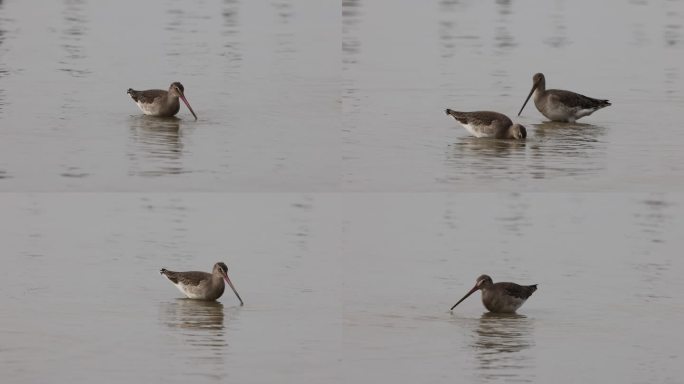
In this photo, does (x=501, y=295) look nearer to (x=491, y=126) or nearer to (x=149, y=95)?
(x=491, y=126)

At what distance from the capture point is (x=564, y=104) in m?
14.7

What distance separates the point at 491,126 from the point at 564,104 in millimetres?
1010

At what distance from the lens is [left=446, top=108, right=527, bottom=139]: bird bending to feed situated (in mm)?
13969

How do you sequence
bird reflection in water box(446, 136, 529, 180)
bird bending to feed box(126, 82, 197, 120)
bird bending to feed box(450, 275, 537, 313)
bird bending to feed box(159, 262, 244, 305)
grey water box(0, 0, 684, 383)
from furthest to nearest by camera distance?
bird bending to feed box(126, 82, 197, 120) < bird bending to feed box(159, 262, 244, 305) < bird bending to feed box(450, 275, 537, 313) < bird reflection in water box(446, 136, 529, 180) < grey water box(0, 0, 684, 383)

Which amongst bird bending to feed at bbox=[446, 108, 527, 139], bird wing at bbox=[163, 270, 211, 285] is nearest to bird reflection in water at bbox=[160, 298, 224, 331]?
bird wing at bbox=[163, 270, 211, 285]

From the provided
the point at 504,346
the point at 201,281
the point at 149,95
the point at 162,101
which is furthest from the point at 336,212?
the point at 504,346

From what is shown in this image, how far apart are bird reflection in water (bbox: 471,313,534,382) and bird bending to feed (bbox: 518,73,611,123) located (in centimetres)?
197

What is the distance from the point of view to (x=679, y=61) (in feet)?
56.7

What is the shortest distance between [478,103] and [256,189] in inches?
128

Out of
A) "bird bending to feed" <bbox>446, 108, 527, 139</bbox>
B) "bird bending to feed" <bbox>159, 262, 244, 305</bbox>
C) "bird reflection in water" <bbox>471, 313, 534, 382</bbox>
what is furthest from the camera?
"bird bending to feed" <bbox>159, 262, 244, 305</bbox>

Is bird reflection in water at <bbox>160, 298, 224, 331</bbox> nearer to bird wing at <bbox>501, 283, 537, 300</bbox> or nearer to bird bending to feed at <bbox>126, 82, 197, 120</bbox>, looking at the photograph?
bird bending to feed at <bbox>126, 82, 197, 120</bbox>

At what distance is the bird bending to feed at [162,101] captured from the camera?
14680 millimetres

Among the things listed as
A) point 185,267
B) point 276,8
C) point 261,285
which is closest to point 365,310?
point 261,285

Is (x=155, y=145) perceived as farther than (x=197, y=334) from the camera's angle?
Yes
